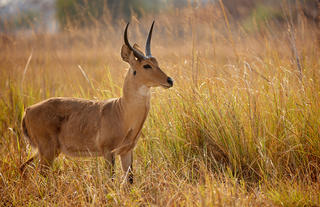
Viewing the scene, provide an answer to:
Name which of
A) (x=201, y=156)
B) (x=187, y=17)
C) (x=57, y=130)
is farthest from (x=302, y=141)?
(x=57, y=130)

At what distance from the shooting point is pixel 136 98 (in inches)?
159

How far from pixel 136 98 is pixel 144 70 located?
31 centimetres

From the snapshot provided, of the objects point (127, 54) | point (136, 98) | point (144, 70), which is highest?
point (127, 54)

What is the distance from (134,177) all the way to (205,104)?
1.15 m

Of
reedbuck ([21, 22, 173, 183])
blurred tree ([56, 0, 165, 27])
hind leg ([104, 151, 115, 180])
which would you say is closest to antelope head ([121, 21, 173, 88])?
reedbuck ([21, 22, 173, 183])

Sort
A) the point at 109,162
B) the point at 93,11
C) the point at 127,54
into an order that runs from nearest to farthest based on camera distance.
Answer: the point at 109,162 → the point at 127,54 → the point at 93,11

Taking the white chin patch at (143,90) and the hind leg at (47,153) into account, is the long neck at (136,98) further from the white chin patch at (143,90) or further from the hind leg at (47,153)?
the hind leg at (47,153)

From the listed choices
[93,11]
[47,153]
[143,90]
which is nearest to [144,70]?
[143,90]

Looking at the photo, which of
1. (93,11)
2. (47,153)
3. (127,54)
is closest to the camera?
(127,54)

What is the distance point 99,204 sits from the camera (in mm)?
3387

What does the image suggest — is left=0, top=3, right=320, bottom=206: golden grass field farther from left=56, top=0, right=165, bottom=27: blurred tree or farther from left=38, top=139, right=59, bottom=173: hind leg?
left=56, top=0, right=165, bottom=27: blurred tree

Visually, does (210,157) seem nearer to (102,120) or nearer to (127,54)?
(102,120)

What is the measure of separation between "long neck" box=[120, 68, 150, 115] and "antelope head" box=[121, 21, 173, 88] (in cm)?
4

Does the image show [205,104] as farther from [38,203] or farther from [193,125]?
[38,203]
